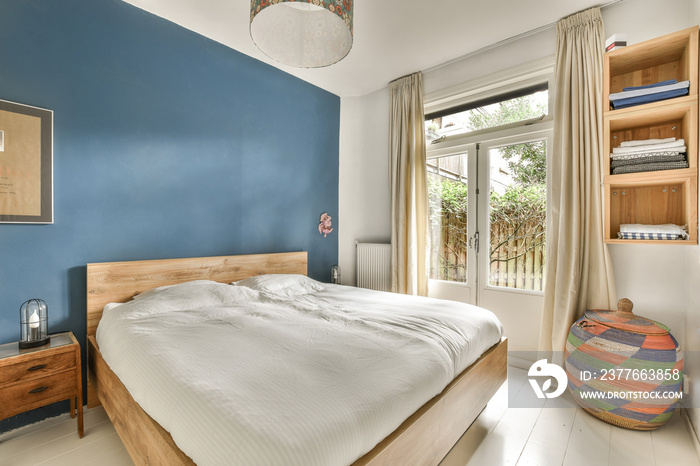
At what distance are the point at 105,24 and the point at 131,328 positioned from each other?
207cm

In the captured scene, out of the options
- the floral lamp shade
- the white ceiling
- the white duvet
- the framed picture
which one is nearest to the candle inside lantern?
the white duvet

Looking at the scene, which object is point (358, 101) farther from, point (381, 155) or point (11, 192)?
point (11, 192)

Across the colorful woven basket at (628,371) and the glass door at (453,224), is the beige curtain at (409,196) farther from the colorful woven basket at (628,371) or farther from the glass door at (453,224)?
the colorful woven basket at (628,371)

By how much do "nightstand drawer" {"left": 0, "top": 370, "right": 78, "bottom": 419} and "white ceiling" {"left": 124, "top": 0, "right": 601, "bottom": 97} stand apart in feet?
8.16

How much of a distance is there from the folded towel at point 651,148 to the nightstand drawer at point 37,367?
134 inches

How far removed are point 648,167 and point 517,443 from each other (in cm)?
172

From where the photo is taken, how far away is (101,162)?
225 cm

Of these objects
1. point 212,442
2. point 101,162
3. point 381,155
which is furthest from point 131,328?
point 381,155

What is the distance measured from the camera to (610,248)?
7.80 feet

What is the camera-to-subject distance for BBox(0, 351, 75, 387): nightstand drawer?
1635 millimetres

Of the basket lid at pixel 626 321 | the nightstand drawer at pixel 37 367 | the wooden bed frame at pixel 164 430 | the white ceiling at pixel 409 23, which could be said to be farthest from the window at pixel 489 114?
the nightstand drawer at pixel 37 367

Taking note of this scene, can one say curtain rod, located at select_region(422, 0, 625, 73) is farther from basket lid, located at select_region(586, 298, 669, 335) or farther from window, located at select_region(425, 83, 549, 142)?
basket lid, located at select_region(586, 298, 669, 335)

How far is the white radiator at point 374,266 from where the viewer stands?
12.0 feet

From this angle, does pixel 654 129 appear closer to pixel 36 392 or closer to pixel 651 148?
pixel 651 148
